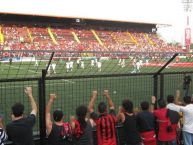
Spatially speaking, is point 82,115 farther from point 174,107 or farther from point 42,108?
point 174,107

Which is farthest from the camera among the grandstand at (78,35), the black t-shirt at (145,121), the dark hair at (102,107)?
the grandstand at (78,35)

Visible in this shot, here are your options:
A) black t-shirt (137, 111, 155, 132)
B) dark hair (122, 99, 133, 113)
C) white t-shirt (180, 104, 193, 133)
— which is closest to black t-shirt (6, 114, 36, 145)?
dark hair (122, 99, 133, 113)

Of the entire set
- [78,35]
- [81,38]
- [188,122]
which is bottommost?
[188,122]

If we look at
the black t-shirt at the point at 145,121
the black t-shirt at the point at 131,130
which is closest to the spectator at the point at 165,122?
the black t-shirt at the point at 145,121

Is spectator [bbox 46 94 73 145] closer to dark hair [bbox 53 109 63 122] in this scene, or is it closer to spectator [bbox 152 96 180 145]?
dark hair [bbox 53 109 63 122]

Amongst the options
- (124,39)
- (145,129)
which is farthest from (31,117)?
(124,39)

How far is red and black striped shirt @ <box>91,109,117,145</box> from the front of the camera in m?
6.48

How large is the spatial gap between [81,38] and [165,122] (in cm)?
5928

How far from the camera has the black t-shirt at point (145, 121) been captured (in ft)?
22.7

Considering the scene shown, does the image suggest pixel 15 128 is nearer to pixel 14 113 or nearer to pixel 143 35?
pixel 14 113

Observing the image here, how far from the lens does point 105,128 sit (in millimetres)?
6508

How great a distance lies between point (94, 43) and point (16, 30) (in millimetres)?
13149

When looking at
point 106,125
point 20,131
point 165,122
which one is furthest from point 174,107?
point 20,131

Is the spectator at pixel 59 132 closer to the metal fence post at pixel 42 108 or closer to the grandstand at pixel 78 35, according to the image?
the metal fence post at pixel 42 108
